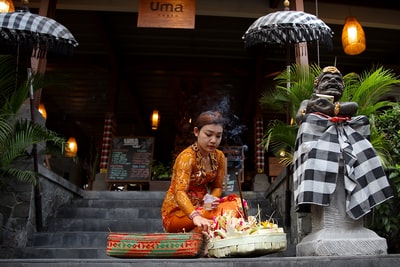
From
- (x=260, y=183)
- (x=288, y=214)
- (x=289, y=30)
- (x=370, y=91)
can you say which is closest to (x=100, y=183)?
(x=260, y=183)

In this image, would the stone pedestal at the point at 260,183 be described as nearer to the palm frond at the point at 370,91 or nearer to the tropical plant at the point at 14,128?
the palm frond at the point at 370,91

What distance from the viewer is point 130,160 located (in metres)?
11.5

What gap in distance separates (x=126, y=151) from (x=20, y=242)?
6.29 m

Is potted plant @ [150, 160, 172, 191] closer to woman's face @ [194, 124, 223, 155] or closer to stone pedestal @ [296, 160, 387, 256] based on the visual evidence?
woman's face @ [194, 124, 223, 155]

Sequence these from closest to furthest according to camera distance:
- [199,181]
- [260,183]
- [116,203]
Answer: [199,181] → [116,203] → [260,183]

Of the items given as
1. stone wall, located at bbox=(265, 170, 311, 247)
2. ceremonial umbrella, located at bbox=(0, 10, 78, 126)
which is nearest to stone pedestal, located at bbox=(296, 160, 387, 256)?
stone wall, located at bbox=(265, 170, 311, 247)

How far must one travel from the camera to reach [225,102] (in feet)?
45.9

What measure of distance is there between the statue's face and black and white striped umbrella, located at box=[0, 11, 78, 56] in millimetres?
3398

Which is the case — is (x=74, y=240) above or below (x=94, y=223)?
below

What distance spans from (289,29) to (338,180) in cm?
238

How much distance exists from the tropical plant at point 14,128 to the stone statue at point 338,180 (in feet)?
9.67

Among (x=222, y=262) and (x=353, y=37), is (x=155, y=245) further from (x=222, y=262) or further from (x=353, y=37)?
(x=353, y=37)

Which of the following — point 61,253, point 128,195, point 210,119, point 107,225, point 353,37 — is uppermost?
point 353,37

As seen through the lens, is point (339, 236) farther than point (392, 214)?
No
